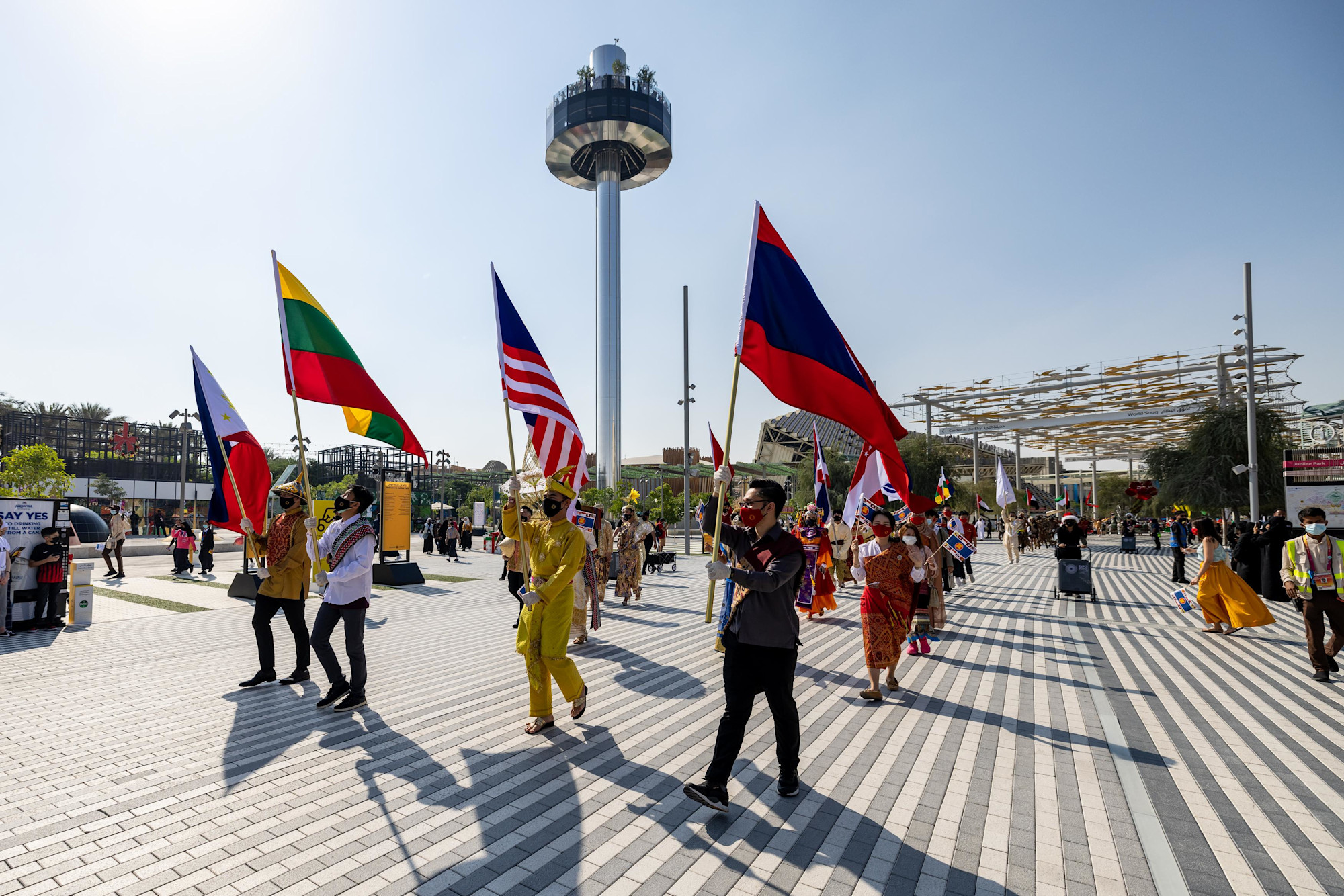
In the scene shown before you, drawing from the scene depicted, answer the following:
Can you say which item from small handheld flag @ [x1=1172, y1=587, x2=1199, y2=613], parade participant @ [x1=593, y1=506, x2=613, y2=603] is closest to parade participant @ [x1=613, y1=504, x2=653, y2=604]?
parade participant @ [x1=593, y1=506, x2=613, y2=603]

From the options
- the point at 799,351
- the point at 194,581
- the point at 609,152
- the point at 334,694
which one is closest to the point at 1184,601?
the point at 799,351

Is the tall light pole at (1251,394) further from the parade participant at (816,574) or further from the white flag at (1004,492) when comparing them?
the parade participant at (816,574)

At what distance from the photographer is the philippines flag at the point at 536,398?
21.3ft

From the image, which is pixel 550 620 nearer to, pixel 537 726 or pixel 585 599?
pixel 537 726

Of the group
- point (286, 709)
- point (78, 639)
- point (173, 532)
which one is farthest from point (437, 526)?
point (286, 709)

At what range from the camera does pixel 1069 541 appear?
13.9 m

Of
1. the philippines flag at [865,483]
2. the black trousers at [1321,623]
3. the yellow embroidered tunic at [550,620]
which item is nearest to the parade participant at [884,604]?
the yellow embroidered tunic at [550,620]

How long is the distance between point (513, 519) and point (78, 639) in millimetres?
6497

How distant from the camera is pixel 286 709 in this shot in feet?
18.9

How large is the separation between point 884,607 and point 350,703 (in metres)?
4.71

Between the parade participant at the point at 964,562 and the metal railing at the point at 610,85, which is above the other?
the metal railing at the point at 610,85

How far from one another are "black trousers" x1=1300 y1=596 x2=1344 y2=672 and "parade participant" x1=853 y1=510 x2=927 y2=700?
13.9 feet

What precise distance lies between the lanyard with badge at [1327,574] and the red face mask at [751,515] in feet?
21.6

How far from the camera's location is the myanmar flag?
684cm
